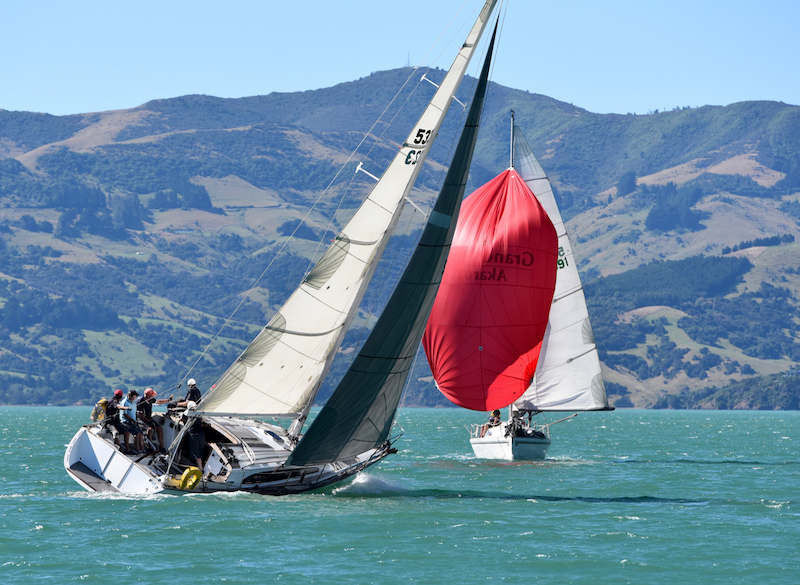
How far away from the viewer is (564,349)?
1688 inches

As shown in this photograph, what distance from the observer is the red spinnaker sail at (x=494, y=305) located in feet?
122

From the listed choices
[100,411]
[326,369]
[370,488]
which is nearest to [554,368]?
[370,488]

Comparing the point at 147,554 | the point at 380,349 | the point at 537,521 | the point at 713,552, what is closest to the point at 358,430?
the point at 380,349

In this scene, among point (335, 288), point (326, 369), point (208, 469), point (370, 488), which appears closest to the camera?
point (208, 469)

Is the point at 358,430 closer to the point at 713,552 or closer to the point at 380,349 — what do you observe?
the point at 380,349

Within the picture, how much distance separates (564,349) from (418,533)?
66.9 feet

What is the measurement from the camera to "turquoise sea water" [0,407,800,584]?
20.0 metres

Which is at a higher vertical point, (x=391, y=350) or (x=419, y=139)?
(x=419, y=139)

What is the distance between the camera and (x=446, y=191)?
26188 millimetres

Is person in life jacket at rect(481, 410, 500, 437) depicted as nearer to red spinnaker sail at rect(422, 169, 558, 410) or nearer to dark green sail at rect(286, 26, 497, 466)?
red spinnaker sail at rect(422, 169, 558, 410)

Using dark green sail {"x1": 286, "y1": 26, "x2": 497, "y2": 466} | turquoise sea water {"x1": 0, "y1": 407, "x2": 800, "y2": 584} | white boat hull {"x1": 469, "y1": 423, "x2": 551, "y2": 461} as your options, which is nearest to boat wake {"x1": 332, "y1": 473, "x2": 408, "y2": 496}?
turquoise sea water {"x1": 0, "y1": 407, "x2": 800, "y2": 584}

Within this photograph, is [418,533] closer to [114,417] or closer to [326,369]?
[326,369]

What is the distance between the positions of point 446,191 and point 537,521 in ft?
26.8

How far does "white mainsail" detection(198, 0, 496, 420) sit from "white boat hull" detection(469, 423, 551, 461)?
16220 mm
